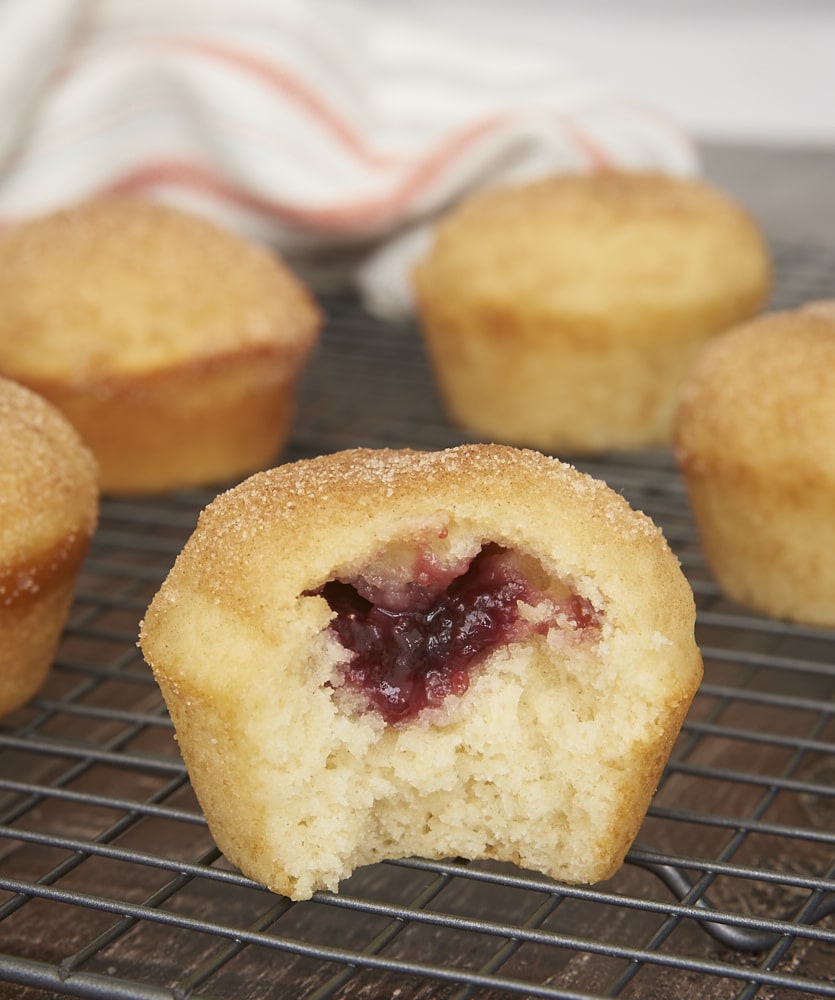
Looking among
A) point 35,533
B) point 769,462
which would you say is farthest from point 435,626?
point 769,462

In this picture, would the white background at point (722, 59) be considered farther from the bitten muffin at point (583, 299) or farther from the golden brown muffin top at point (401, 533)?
the golden brown muffin top at point (401, 533)

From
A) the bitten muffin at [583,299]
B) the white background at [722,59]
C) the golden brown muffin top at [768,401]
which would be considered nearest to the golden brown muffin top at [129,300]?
the bitten muffin at [583,299]

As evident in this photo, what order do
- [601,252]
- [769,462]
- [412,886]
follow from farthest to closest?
[601,252]
[769,462]
[412,886]

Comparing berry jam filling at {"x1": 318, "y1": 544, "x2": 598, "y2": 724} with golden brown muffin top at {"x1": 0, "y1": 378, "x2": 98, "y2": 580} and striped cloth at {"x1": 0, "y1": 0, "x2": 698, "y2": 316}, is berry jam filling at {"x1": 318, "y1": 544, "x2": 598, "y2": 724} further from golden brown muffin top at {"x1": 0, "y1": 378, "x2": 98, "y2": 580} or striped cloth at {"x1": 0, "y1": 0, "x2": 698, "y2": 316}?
striped cloth at {"x1": 0, "y1": 0, "x2": 698, "y2": 316}

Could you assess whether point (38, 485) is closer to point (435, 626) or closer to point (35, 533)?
point (35, 533)

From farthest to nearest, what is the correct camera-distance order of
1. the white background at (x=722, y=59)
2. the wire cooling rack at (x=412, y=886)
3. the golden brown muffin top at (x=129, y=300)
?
the white background at (x=722, y=59) < the golden brown muffin top at (x=129, y=300) < the wire cooling rack at (x=412, y=886)

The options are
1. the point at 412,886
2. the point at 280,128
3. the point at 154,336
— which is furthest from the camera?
the point at 280,128

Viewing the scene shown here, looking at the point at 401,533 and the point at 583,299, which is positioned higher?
the point at 401,533

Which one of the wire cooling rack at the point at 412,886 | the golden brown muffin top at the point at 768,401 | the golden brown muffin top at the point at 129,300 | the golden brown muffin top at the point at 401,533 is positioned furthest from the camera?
the golden brown muffin top at the point at 129,300
